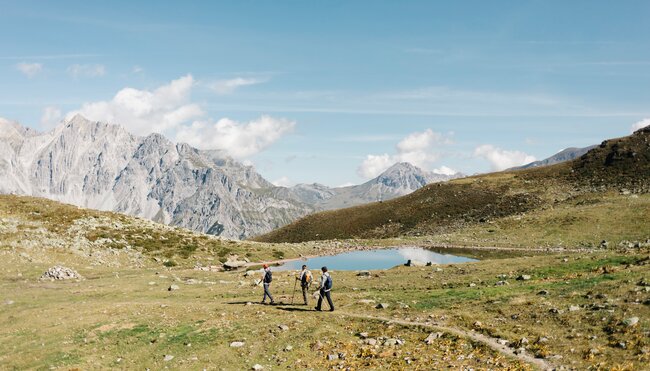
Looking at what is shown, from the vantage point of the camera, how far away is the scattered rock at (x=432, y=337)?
2304cm

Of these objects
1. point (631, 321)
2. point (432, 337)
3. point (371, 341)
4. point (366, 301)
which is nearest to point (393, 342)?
point (371, 341)

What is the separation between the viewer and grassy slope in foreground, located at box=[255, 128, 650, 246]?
74.1m

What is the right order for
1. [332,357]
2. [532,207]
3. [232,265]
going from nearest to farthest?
[332,357], [232,265], [532,207]

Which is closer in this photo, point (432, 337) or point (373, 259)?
point (432, 337)

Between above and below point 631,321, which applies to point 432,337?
below

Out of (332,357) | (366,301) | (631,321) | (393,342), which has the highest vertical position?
(631,321)

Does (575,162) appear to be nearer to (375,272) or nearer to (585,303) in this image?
(375,272)

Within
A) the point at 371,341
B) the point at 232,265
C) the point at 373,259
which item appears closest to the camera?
the point at 371,341

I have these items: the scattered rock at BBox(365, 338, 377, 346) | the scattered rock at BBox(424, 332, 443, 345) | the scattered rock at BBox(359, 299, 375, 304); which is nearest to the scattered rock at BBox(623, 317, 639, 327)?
the scattered rock at BBox(424, 332, 443, 345)

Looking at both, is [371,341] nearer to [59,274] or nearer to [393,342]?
[393,342]

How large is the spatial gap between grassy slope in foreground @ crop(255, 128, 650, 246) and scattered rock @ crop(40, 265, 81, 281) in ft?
199

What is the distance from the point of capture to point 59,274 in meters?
50.4

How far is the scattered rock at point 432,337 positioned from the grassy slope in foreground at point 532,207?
170ft

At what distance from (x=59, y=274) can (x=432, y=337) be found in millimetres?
43983
